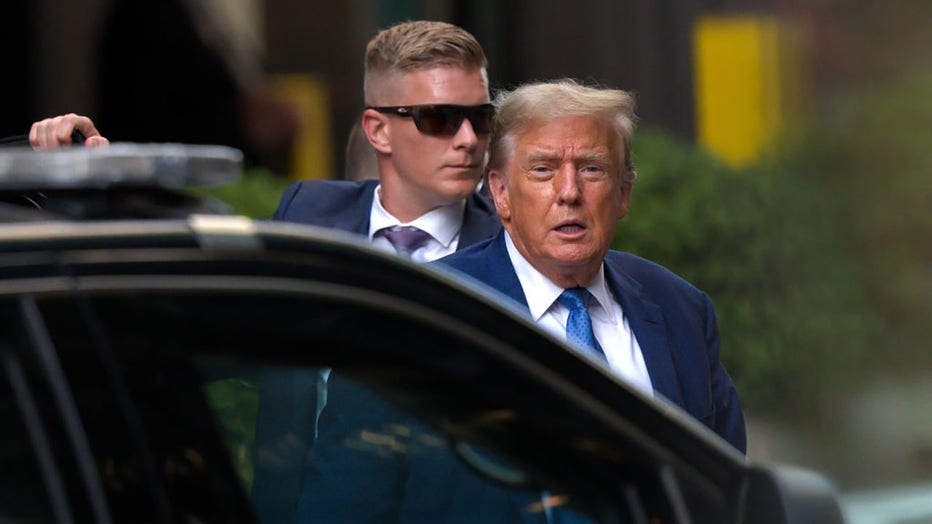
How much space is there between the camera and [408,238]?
13.7 feet

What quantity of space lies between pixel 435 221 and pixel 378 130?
0.30m

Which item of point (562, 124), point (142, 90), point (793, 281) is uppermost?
point (562, 124)

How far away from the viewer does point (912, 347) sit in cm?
934

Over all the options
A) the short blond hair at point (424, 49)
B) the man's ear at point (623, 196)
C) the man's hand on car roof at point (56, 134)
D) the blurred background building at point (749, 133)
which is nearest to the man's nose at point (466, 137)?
the short blond hair at point (424, 49)

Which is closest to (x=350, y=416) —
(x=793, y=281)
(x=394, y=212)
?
(x=394, y=212)

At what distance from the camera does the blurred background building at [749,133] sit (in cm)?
853

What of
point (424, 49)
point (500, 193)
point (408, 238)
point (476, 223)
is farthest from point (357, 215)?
point (500, 193)

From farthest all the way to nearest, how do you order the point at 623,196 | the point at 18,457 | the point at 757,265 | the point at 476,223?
the point at 757,265, the point at 476,223, the point at 623,196, the point at 18,457

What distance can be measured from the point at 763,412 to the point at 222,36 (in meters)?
3.52

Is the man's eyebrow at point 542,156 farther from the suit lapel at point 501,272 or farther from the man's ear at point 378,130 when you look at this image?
the man's ear at point 378,130

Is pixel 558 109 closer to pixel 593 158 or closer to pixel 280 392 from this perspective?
pixel 593 158

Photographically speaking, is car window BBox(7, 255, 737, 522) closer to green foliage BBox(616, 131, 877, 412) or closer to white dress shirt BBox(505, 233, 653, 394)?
white dress shirt BBox(505, 233, 653, 394)

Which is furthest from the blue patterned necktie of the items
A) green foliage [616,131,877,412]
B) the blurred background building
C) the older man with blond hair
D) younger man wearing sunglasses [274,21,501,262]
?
green foliage [616,131,877,412]

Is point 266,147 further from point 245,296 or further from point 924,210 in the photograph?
point 245,296
